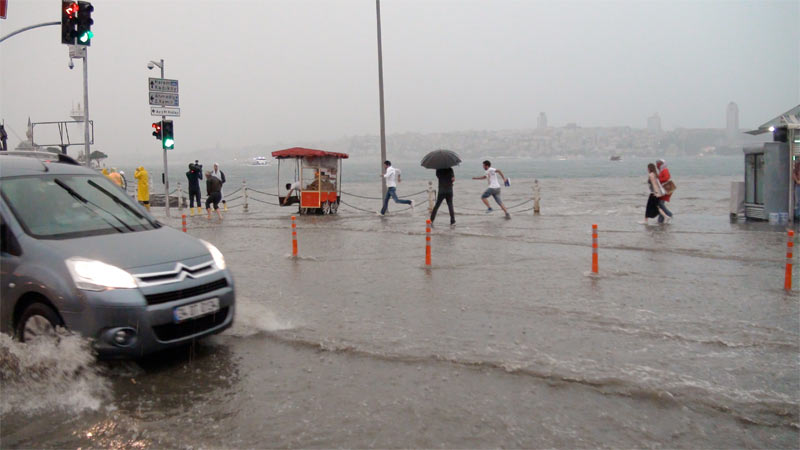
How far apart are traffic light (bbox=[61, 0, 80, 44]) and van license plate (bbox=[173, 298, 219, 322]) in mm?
11728

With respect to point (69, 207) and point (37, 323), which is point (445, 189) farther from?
point (37, 323)

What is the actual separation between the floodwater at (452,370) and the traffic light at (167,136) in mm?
12989

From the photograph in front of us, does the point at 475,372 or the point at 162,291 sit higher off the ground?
the point at 162,291

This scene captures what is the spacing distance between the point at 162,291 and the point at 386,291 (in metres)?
4.28

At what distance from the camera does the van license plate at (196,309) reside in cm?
548

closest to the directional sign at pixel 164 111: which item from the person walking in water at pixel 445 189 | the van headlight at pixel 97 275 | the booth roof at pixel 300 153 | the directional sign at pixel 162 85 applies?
the directional sign at pixel 162 85

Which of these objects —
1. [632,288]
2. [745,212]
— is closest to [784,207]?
[745,212]

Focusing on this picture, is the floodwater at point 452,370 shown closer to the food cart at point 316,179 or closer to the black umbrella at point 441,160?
the black umbrella at point 441,160

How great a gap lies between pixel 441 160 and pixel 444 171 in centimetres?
36

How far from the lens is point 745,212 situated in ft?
63.5

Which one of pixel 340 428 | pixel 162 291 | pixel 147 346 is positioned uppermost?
pixel 162 291

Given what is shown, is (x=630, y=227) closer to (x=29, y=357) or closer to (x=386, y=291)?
(x=386, y=291)

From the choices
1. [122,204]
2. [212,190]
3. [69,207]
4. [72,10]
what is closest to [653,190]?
[212,190]

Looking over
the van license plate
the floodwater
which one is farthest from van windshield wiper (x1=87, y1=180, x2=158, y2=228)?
the floodwater
